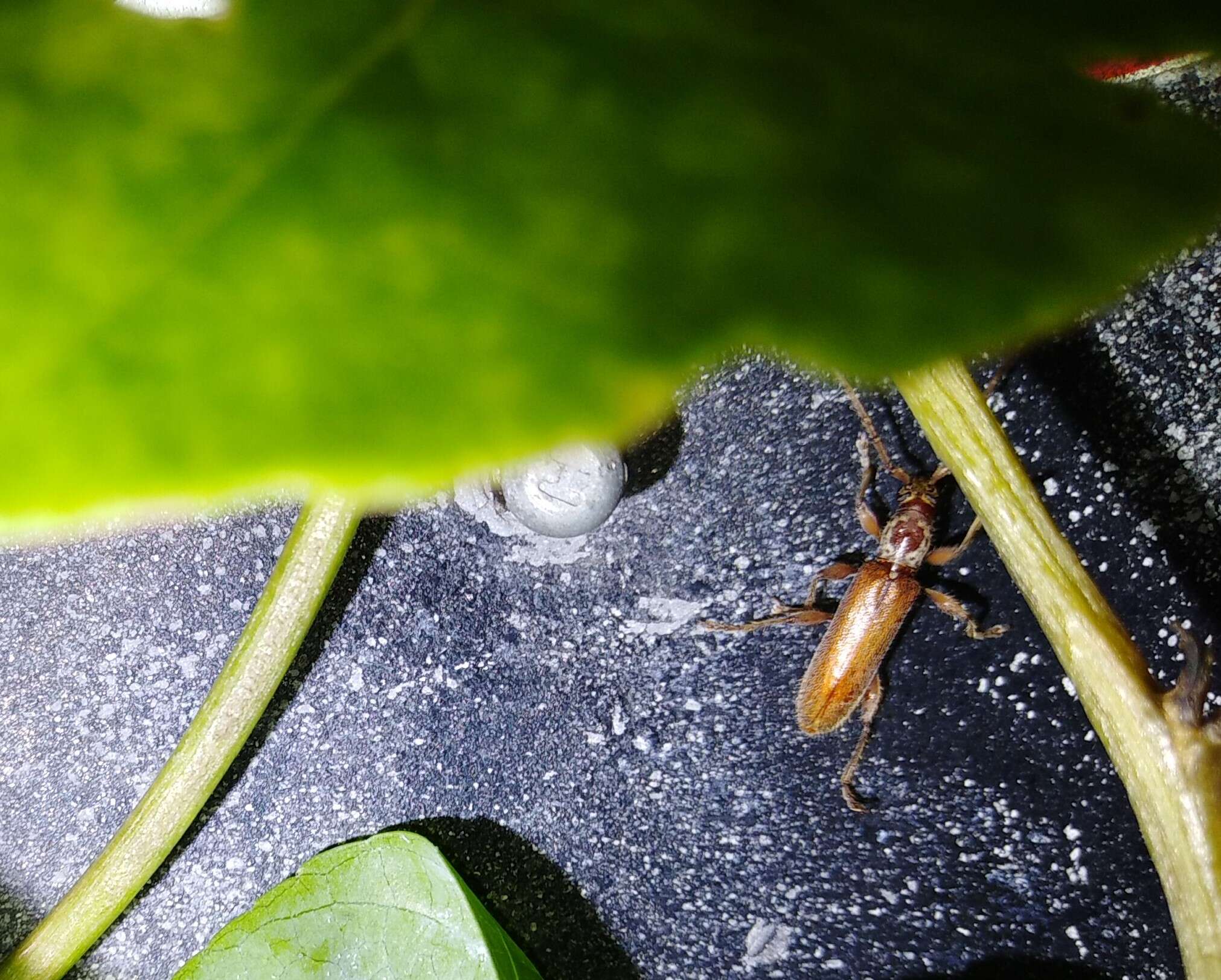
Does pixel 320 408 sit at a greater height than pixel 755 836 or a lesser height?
greater

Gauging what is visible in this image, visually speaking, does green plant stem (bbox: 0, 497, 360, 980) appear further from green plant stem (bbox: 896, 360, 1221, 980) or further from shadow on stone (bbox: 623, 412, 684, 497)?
green plant stem (bbox: 896, 360, 1221, 980)

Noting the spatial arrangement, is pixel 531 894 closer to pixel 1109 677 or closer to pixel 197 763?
pixel 197 763

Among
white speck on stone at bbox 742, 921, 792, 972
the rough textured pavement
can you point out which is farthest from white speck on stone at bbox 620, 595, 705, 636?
white speck on stone at bbox 742, 921, 792, 972

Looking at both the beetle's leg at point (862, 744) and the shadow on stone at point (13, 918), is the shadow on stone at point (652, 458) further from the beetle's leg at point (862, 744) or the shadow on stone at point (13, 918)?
the shadow on stone at point (13, 918)

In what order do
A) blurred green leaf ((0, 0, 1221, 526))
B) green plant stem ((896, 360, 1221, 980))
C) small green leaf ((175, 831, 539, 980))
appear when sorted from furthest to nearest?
small green leaf ((175, 831, 539, 980)) → green plant stem ((896, 360, 1221, 980)) → blurred green leaf ((0, 0, 1221, 526))

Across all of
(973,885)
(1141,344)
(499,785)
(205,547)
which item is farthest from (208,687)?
(1141,344)

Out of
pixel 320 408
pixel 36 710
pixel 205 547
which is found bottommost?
pixel 36 710

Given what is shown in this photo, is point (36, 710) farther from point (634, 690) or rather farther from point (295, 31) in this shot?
point (295, 31)
